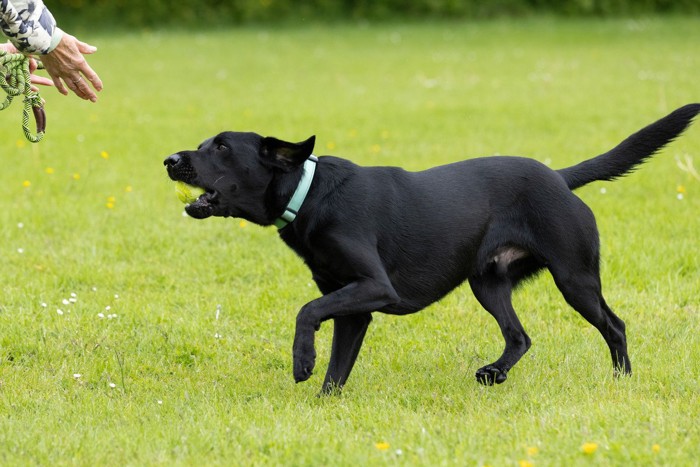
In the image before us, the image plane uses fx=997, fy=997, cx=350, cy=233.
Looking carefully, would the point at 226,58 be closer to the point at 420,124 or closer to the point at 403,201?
the point at 420,124

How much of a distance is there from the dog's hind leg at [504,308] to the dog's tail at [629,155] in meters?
0.61

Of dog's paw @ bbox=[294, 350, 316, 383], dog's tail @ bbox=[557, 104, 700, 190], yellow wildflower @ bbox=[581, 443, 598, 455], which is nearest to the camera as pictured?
yellow wildflower @ bbox=[581, 443, 598, 455]

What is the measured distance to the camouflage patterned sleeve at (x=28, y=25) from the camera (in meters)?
4.30

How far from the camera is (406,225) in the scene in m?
4.62

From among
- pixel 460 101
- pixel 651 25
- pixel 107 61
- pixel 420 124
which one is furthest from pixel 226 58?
pixel 651 25

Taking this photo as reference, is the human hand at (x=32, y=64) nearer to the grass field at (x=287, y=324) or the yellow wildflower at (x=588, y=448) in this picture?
the grass field at (x=287, y=324)

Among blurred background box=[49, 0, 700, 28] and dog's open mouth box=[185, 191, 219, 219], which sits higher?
dog's open mouth box=[185, 191, 219, 219]

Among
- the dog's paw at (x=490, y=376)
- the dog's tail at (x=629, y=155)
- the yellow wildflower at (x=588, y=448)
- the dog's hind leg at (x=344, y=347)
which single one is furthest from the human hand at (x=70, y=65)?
the yellow wildflower at (x=588, y=448)

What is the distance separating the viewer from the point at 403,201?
4.63 m

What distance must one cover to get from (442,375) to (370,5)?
25799 mm

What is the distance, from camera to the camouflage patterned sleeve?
14.1 feet

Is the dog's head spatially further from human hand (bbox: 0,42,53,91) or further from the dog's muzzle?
human hand (bbox: 0,42,53,91)

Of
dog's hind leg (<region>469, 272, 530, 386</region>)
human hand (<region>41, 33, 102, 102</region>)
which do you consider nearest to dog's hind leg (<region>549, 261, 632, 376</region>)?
dog's hind leg (<region>469, 272, 530, 386</region>)

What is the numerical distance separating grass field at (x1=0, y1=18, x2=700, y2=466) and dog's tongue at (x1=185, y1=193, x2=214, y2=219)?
81cm
